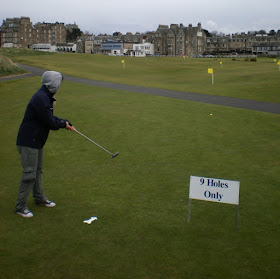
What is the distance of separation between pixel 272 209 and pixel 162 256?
3.17 m

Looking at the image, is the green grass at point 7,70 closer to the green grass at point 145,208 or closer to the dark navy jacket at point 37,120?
the green grass at point 145,208

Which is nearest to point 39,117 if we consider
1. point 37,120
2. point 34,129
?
point 37,120

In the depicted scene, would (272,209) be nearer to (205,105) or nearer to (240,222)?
(240,222)

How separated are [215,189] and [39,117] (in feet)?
12.3

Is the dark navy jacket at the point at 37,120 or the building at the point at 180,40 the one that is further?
the building at the point at 180,40

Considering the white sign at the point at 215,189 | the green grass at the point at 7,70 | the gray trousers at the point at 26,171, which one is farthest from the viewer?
the green grass at the point at 7,70

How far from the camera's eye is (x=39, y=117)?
7617 millimetres

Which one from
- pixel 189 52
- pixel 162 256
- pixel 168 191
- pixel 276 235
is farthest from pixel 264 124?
pixel 189 52

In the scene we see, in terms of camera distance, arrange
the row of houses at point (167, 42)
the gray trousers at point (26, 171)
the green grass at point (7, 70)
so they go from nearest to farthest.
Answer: the gray trousers at point (26, 171)
the green grass at point (7, 70)
the row of houses at point (167, 42)

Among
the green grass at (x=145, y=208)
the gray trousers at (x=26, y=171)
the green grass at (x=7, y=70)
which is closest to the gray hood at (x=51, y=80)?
the gray trousers at (x=26, y=171)

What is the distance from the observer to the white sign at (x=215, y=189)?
23.0 feet

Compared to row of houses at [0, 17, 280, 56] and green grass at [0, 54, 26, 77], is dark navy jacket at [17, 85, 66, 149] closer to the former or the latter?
green grass at [0, 54, 26, 77]

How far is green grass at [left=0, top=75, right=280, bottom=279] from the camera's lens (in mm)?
6074

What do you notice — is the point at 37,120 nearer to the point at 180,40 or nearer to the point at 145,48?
the point at 180,40
